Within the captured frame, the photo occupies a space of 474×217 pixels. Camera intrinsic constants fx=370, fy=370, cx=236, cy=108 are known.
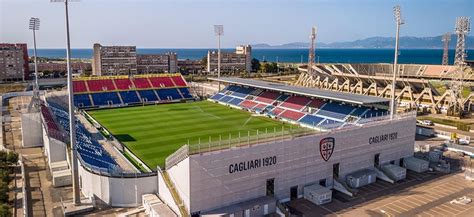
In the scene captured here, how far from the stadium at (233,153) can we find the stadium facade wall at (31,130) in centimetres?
260

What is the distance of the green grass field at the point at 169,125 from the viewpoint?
111 ft

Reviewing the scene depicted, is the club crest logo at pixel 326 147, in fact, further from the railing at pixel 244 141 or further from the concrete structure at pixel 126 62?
the concrete structure at pixel 126 62

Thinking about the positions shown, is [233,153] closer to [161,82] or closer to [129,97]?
[129,97]

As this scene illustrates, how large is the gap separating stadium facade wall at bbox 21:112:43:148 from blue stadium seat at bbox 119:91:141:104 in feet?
76.2

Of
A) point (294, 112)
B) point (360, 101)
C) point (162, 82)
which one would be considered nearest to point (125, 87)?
point (162, 82)

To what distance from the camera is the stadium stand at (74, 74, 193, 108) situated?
2254 inches

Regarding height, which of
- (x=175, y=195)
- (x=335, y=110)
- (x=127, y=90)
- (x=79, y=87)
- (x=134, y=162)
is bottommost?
(x=134, y=162)

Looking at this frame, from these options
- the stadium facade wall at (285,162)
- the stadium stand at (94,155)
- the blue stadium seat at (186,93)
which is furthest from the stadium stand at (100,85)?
the stadium facade wall at (285,162)

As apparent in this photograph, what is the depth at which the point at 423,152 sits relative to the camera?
33.0m

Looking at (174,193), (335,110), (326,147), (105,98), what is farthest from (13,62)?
(326,147)

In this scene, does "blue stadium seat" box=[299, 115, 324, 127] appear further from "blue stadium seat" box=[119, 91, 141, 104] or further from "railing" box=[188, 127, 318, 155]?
"blue stadium seat" box=[119, 91, 141, 104]

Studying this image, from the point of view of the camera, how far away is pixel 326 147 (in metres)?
24.9

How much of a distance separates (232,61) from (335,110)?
78245 millimetres

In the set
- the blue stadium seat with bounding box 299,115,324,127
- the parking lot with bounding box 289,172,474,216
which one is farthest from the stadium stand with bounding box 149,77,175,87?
the parking lot with bounding box 289,172,474,216
